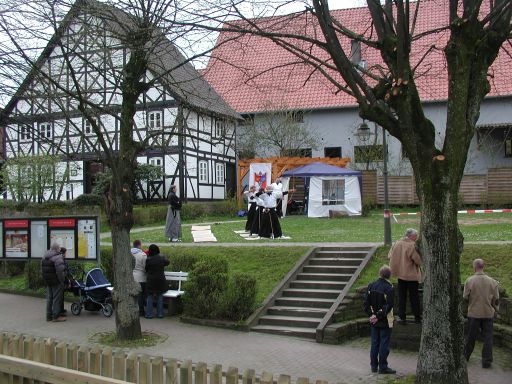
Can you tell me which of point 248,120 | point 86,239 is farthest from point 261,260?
point 248,120

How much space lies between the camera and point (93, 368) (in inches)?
217

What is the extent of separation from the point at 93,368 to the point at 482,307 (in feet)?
21.1

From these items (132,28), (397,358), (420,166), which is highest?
(132,28)

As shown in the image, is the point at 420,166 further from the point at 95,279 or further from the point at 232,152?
the point at 232,152

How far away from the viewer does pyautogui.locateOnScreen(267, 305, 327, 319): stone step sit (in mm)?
12430

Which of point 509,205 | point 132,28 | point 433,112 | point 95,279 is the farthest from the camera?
point 433,112

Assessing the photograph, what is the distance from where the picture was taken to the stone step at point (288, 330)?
11.7 meters

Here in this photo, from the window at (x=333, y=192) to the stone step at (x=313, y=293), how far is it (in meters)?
16.2

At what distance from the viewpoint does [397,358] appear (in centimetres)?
1017

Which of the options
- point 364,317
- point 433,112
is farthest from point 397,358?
point 433,112

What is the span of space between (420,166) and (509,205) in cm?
2626

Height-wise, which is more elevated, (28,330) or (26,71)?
(26,71)

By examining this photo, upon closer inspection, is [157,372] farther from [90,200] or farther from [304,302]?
[90,200]

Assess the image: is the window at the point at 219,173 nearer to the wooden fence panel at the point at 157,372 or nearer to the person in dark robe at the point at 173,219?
the person in dark robe at the point at 173,219
